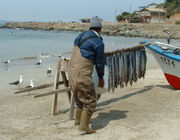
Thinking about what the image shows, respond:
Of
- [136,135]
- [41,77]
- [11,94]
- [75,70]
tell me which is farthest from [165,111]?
[41,77]

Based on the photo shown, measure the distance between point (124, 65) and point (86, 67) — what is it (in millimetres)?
2826

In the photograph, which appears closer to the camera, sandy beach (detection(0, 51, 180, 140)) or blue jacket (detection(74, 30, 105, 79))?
blue jacket (detection(74, 30, 105, 79))

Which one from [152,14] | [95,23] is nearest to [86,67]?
[95,23]

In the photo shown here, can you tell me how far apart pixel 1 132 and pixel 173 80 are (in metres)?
5.68

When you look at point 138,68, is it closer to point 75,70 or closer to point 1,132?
point 75,70

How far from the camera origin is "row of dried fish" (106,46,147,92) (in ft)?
24.1

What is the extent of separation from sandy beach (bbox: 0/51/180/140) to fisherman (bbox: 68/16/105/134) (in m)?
0.57

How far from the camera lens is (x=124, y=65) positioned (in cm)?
782

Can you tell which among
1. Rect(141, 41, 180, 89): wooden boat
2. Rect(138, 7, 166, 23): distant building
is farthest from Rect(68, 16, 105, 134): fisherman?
Rect(138, 7, 166, 23): distant building

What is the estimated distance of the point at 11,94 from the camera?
9586 mm

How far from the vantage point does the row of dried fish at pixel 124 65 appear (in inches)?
289

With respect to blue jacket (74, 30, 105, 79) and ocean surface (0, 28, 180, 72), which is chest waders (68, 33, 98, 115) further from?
ocean surface (0, 28, 180, 72)

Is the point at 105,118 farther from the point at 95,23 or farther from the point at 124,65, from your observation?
the point at 95,23

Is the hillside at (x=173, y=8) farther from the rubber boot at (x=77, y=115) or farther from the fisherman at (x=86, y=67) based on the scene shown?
the fisherman at (x=86, y=67)
